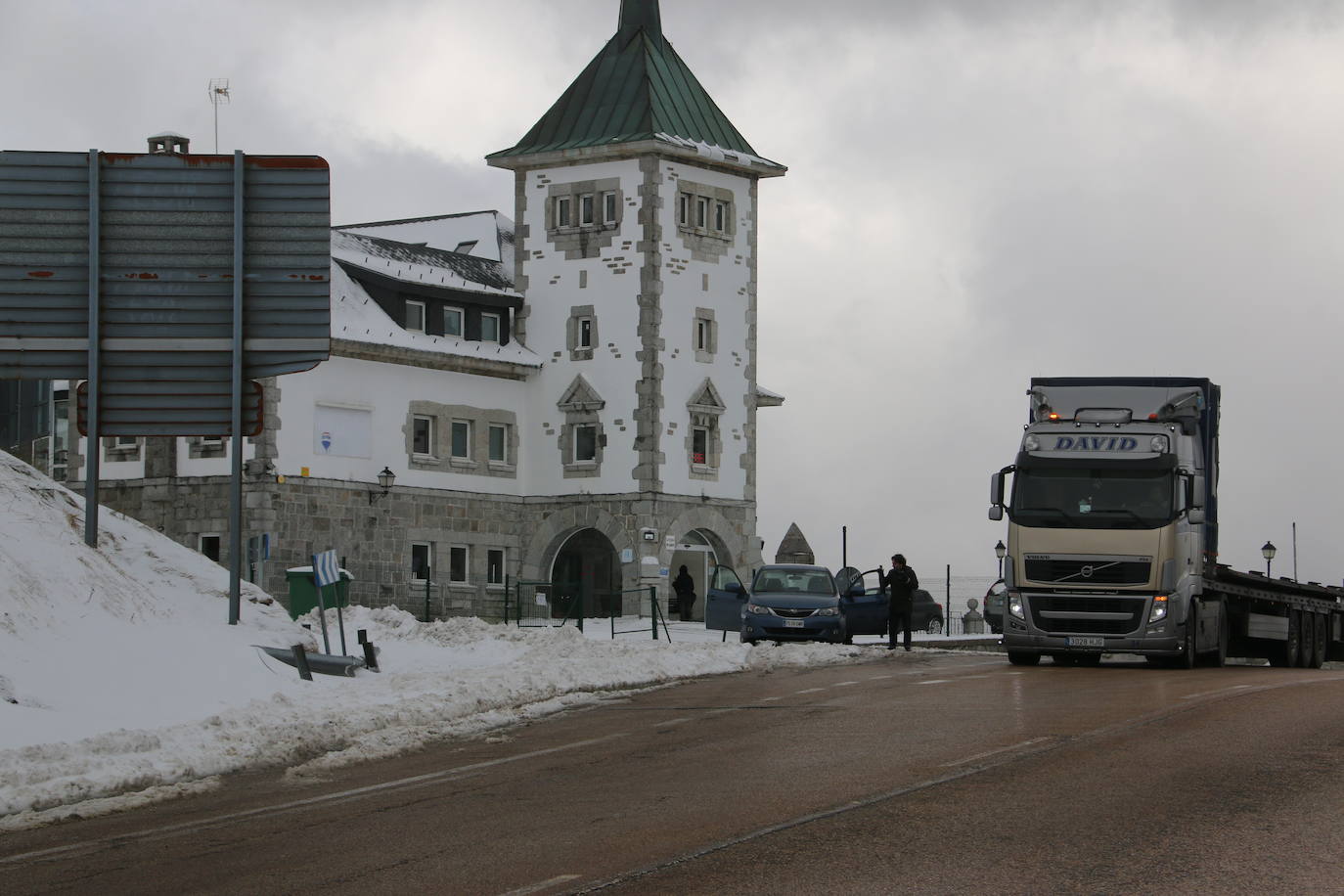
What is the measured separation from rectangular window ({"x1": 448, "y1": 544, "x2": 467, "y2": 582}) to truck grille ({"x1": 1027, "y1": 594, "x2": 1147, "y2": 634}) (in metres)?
28.8

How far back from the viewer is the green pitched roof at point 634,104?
186 ft

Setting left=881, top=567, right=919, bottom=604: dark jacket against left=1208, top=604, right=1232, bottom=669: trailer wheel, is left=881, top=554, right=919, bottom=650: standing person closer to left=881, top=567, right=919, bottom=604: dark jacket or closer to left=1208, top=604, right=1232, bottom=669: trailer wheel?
left=881, top=567, right=919, bottom=604: dark jacket

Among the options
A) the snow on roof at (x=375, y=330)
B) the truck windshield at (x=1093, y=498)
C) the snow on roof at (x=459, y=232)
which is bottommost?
the truck windshield at (x=1093, y=498)

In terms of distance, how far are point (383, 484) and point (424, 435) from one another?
3705mm

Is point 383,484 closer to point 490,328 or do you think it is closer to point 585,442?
point 585,442

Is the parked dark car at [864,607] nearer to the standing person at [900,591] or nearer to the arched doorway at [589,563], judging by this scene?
the standing person at [900,591]

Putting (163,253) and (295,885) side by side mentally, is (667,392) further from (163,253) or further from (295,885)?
(295,885)

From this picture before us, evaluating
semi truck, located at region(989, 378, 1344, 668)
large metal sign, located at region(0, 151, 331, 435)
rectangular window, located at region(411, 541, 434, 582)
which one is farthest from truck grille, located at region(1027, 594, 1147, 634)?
rectangular window, located at region(411, 541, 434, 582)

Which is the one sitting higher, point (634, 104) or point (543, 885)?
point (634, 104)

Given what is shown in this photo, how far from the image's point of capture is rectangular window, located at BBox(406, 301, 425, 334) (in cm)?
5509

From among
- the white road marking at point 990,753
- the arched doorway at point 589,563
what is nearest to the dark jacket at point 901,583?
the white road marking at point 990,753

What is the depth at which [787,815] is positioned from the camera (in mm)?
11789

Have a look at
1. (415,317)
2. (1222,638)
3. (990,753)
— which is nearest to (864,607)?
(1222,638)

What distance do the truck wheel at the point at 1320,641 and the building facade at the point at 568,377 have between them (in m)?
22.2
